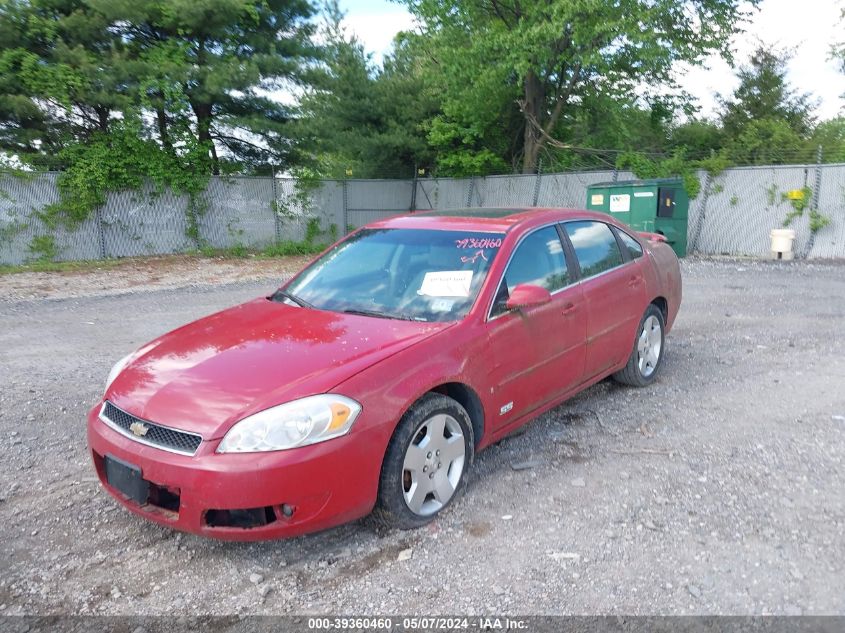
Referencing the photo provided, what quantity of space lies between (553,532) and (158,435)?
1.91 meters

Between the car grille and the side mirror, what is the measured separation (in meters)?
1.79

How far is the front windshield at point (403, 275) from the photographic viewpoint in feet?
12.4

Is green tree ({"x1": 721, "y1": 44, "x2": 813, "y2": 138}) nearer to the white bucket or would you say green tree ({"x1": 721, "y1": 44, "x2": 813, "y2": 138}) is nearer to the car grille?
the white bucket

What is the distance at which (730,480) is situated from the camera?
12.4 feet

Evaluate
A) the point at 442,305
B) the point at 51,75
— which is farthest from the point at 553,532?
the point at 51,75

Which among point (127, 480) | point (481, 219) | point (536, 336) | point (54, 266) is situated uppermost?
point (481, 219)

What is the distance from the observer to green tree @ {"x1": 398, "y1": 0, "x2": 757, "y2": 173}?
17266 mm

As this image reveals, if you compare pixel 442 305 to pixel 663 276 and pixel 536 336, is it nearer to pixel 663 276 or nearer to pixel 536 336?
pixel 536 336

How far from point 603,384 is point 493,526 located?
256 centimetres

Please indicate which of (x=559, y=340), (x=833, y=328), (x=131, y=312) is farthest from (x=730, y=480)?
(x=131, y=312)

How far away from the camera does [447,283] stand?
387 centimetres

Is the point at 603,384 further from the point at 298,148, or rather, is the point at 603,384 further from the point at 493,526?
the point at 298,148

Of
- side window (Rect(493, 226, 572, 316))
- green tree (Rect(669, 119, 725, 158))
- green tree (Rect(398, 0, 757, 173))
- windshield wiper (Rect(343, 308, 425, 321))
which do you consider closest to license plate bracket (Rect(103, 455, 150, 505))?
windshield wiper (Rect(343, 308, 425, 321))

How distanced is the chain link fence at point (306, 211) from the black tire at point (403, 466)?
43.5ft
